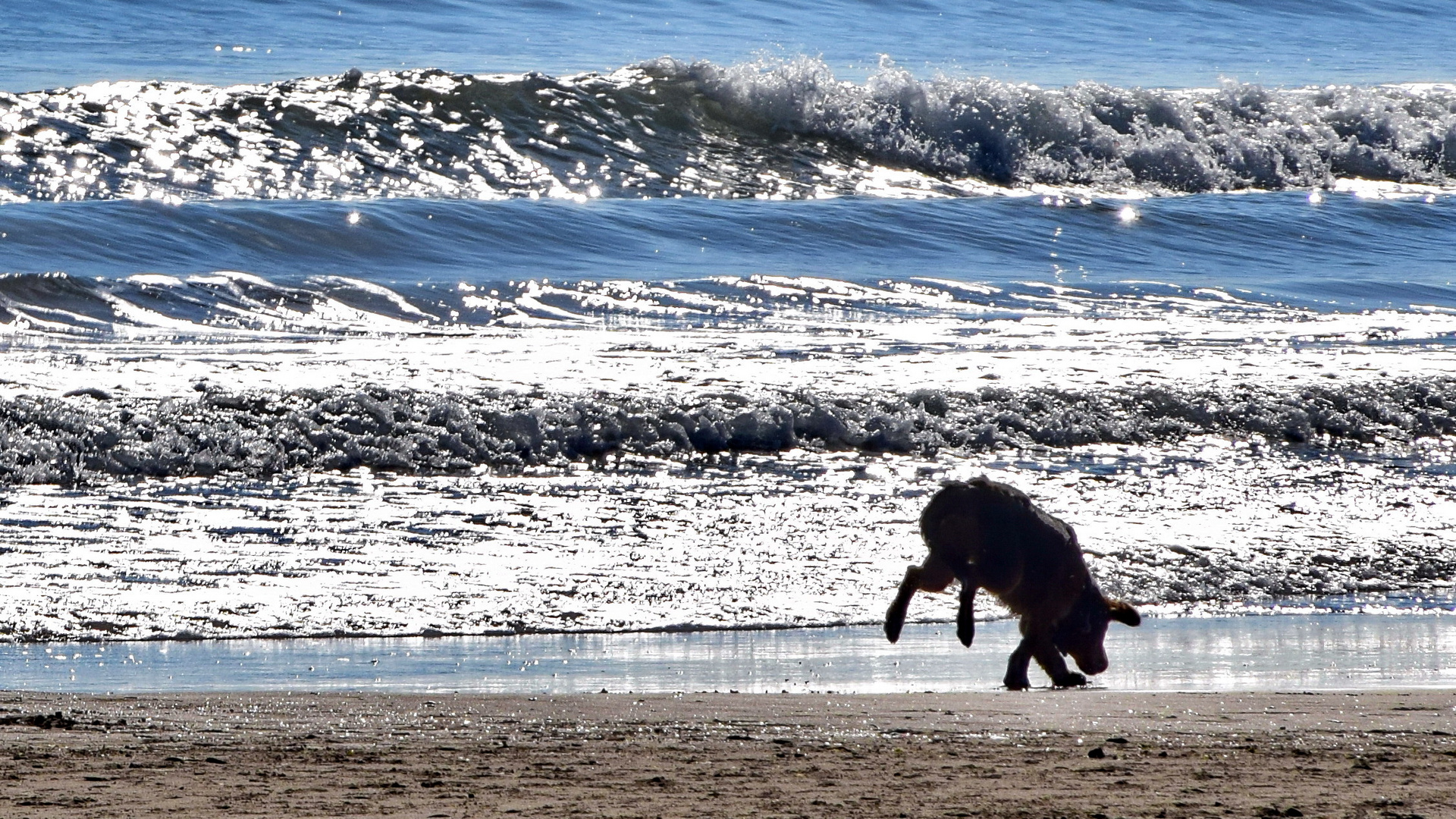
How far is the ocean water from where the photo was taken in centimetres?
602

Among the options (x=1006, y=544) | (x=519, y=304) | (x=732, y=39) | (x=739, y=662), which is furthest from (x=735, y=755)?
(x=732, y=39)

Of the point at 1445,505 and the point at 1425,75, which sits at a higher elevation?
the point at 1425,75

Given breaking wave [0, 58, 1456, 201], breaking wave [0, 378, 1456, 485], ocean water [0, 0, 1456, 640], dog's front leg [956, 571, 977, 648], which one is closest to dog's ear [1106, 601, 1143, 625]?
dog's front leg [956, 571, 977, 648]

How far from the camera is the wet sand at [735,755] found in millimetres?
2787

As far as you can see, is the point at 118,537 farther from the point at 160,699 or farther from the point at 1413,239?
the point at 1413,239

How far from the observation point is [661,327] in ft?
38.0

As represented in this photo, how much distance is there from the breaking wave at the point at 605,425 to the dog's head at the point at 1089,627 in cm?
397

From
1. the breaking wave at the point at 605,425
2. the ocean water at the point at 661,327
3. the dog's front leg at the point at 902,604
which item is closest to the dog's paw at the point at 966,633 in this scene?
the dog's front leg at the point at 902,604

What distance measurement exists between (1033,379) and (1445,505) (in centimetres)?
282

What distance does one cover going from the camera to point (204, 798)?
280 cm

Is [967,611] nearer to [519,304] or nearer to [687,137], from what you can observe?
[519,304]

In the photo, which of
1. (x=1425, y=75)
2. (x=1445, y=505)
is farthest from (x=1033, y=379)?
(x=1425, y=75)

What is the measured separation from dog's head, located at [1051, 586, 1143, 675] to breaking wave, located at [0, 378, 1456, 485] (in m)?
3.97

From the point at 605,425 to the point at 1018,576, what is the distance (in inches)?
177
